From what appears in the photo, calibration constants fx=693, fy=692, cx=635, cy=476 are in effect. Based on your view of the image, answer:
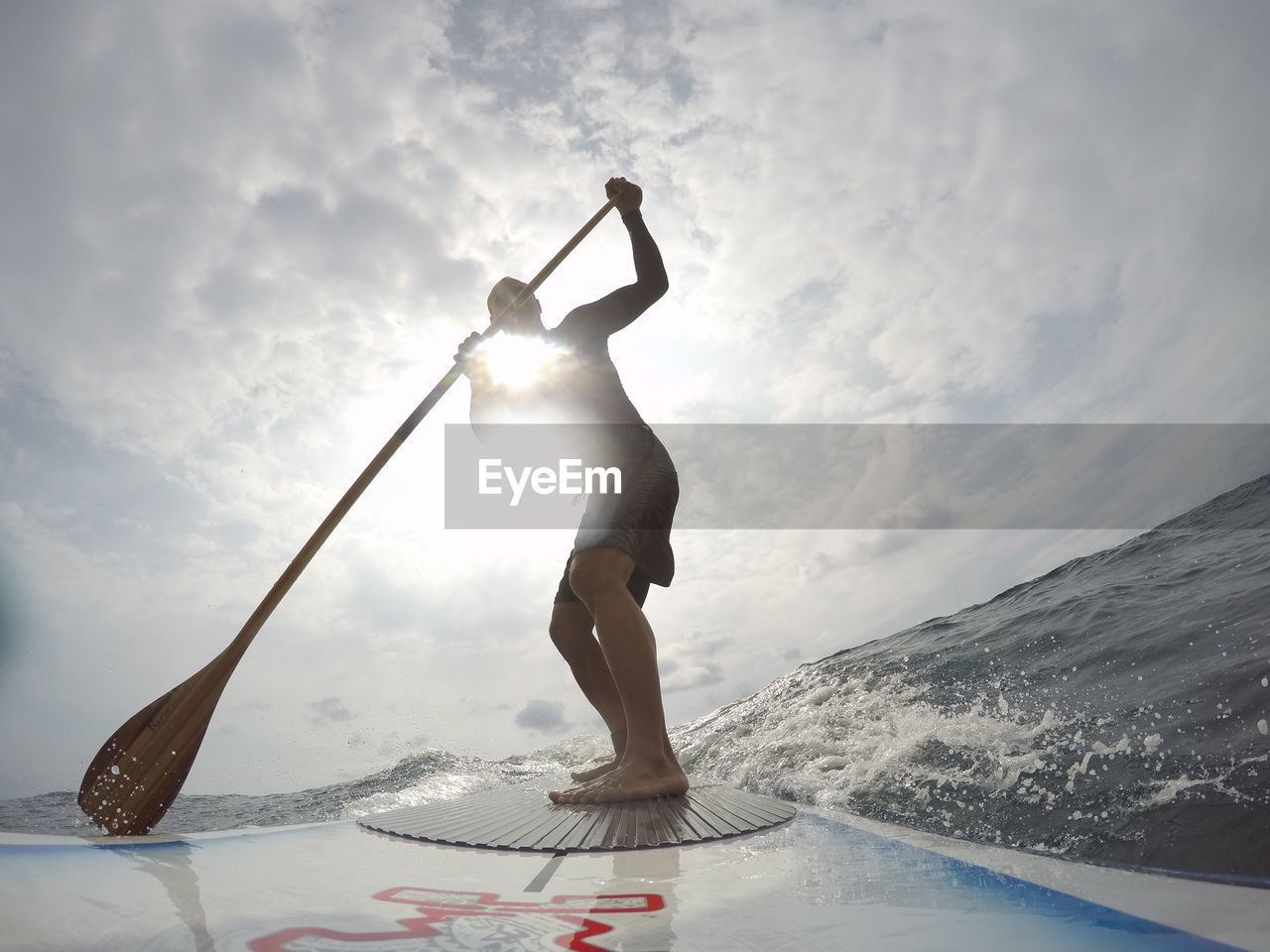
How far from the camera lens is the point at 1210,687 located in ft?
9.11

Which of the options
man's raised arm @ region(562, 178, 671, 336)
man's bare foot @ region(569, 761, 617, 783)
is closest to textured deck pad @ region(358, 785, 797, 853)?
man's bare foot @ region(569, 761, 617, 783)

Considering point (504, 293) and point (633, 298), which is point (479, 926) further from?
point (504, 293)

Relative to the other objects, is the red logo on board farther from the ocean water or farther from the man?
the ocean water

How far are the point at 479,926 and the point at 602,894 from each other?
0.94ft

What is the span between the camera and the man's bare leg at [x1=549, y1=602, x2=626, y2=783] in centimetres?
301

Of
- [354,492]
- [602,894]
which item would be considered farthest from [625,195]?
[602,894]

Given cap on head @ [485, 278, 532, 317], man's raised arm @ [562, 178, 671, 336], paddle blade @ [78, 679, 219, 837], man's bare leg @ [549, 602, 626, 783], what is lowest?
paddle blade @ [78, 679, 219, 837]

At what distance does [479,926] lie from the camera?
39.8 inches

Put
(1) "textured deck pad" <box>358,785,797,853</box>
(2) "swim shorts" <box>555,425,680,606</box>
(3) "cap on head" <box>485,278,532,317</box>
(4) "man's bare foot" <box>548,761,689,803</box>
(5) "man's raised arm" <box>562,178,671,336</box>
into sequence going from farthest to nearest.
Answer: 1. (3) "cap on head" <box>485,278,532,317</box>
2. (5) "man's raised arm" <box>562,178,671,336</box>
3. (2) "swim shorts" <box>555,425,680,606</box>
4. (4) "man's bare foot" <box>548,761,689,803</box>
5. (1) "textured deck pad" <box>358,785,797,853</box>

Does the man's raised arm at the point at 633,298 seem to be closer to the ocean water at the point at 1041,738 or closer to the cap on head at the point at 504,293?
the cap on head at the point at 504,293

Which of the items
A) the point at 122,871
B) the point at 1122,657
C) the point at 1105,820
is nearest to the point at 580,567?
the point at 122,871

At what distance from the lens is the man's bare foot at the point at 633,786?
2332 mm

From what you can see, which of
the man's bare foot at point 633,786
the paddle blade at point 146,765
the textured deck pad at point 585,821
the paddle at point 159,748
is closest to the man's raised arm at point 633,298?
the paddle at point 159,748

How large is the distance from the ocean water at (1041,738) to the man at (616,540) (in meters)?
0.92
